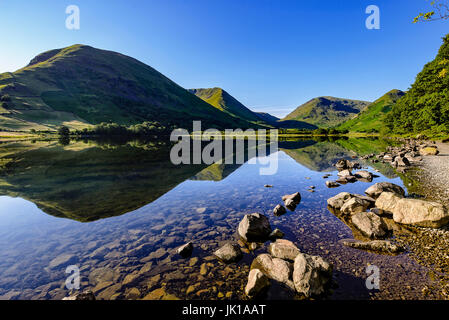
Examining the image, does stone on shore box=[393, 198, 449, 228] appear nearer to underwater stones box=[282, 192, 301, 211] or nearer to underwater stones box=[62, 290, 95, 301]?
underwater stones box=[282, 192, 301, 211]

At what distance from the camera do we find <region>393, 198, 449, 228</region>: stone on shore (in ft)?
37.2

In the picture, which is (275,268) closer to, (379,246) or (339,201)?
(379,246)

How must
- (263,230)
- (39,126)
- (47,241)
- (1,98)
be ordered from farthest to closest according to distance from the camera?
(1,98)
(39,126)
(47,241)
(263,230)

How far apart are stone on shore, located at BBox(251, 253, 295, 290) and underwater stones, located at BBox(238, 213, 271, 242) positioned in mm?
2079

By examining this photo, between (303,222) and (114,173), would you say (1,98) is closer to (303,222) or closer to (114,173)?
(114,173)

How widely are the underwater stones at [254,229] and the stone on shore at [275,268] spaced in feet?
6.82

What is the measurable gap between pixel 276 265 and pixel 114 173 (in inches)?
1225

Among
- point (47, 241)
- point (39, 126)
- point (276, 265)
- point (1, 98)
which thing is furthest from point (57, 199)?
point (1, 98)

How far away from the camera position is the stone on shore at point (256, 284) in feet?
24.9

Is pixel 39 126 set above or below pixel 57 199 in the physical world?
above

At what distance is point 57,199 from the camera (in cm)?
2011

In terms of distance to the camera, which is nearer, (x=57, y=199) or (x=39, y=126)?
(x=57, y=199)

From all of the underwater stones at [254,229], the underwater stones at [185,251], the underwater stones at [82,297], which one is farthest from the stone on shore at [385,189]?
the underwater stones at [82,297]

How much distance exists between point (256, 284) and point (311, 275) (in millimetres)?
2181
